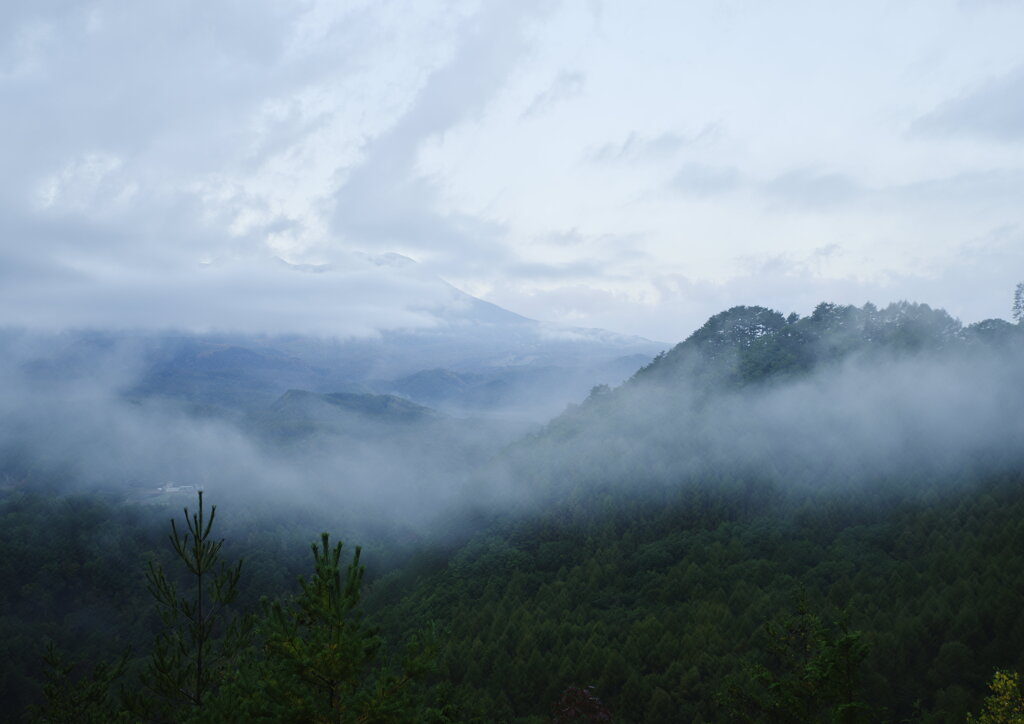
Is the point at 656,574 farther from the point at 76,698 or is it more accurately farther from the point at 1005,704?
the point at 76,698

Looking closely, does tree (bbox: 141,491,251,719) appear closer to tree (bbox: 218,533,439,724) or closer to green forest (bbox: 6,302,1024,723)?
green forest (bbox: 6,302,1024,723)

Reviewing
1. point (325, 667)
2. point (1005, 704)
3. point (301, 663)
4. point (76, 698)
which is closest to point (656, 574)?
point (1005, 704)

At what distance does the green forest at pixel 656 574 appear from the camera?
42.3 feet

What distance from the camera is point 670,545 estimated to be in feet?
219

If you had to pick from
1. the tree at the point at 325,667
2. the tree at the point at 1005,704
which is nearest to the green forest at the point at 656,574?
the tree at the point at 325,667

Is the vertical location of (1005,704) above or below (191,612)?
below

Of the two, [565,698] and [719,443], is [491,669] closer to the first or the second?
[565,698]

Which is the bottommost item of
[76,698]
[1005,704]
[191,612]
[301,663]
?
[76,698]

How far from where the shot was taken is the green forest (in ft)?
42.3

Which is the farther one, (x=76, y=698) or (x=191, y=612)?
(x=76, y=698)

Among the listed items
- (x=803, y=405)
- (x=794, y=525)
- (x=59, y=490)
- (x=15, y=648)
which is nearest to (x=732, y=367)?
(x=803, y=405)

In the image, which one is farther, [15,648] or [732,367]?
[732,367]

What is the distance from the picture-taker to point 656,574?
6172 cm

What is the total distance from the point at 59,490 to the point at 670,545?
601 ft
